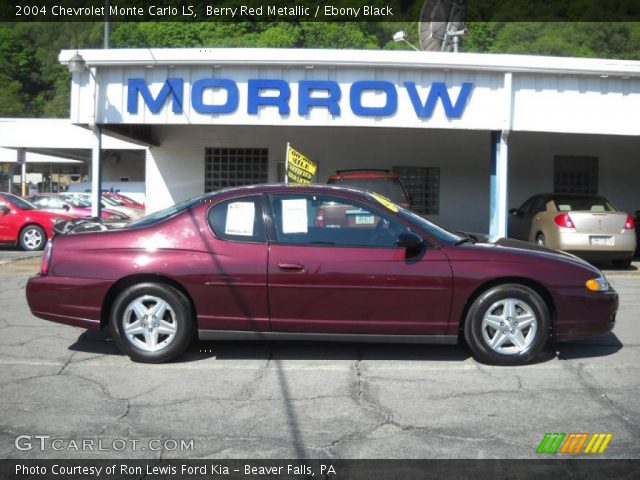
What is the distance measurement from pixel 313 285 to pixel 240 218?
0.87 metres

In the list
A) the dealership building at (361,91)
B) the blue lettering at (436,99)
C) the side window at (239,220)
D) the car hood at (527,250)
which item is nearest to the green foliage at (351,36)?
the dealership building at (361,91)

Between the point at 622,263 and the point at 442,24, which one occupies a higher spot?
the point at 442,24

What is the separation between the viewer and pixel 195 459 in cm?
359

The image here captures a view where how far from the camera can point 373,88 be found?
11.7 meters

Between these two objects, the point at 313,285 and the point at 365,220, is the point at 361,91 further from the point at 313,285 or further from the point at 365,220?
the point at 313,285

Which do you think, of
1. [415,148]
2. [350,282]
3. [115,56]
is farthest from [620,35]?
[350,282]

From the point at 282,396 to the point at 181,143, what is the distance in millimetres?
12361

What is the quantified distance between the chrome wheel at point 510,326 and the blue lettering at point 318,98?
7172 millimetres

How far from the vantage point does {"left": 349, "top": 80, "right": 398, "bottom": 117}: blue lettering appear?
11688mm

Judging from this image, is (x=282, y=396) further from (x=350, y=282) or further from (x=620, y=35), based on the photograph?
(x=620, y=35)

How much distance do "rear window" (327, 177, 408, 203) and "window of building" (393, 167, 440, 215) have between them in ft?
17.5
